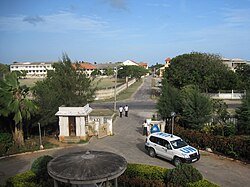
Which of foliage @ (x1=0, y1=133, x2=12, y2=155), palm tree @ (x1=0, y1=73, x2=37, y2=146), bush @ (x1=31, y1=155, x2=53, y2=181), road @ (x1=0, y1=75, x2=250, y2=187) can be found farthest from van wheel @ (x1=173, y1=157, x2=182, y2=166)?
foliage @ (x1=0, y1=133, x2=12, y2=155)

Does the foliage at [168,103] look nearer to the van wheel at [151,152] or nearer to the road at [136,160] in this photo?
the road at [136,160]

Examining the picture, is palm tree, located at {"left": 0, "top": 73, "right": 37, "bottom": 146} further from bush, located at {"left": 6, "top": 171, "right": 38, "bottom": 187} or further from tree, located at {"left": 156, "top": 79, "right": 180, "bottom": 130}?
tree, located at {"left": 156, "top": 79, "right": 180, "bottom": 130}

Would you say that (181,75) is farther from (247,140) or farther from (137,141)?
(247,140)

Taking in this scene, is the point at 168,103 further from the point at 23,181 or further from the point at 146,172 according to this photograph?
the point at 23,181

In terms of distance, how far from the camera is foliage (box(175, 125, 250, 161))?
53.2 ft

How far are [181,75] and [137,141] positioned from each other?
24350mm

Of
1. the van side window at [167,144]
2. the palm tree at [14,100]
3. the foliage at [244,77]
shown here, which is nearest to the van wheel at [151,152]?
the van side window at [167,144]

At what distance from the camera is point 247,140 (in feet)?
53.0

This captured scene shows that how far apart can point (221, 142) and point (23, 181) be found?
12.3 metres

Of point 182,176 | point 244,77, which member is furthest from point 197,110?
point 244,77

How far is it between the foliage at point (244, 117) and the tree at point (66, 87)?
13074mm

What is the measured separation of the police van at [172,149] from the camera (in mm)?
15117

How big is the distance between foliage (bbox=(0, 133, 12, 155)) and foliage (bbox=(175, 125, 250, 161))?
481 inches

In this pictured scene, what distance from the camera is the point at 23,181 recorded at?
37.5 feet
